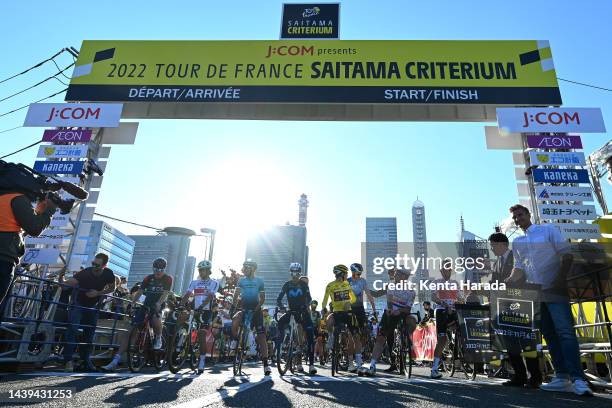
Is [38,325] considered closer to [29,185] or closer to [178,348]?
[178,348]

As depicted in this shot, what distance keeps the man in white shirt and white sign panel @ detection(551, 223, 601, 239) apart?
576 centimetres

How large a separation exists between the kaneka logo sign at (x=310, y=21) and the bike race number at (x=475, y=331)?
9110 millimetres

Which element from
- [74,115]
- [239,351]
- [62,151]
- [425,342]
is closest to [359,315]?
[239,351]

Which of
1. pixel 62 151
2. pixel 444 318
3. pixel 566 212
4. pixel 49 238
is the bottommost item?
pixel 444 318

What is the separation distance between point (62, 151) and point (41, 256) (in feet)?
10.2

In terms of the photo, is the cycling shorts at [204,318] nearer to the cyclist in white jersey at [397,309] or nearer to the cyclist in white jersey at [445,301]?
the cyclist in white jersey at [397,309]

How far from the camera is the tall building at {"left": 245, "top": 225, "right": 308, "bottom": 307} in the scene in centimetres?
15600

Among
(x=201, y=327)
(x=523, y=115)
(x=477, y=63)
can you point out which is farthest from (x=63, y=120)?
(x=523, y=115)

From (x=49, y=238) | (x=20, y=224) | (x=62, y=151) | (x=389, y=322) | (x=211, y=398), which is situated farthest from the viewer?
(x=62, y=151)

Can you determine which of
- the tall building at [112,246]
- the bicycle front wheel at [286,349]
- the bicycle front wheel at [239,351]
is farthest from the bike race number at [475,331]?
the tall building at [112,246]

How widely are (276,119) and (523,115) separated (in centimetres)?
711

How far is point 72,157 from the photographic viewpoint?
10.9m

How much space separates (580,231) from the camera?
30.8ft

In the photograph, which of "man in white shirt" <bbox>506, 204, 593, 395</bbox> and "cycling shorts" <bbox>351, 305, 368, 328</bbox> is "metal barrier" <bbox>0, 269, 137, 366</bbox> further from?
"man in white shirt" <bbox>506, 204, 593, 395</bbox>
